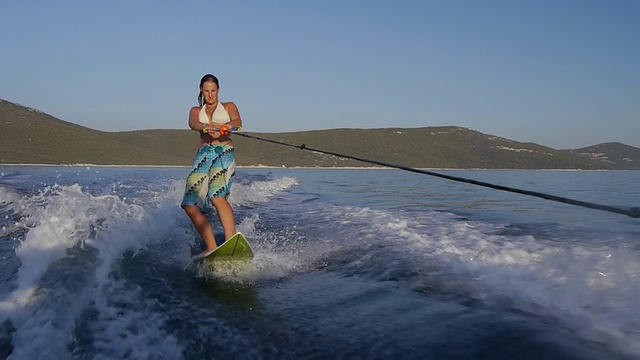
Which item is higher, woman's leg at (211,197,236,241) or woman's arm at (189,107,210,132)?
woman's arm at (189,107,210,132)

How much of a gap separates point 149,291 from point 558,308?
122 inches

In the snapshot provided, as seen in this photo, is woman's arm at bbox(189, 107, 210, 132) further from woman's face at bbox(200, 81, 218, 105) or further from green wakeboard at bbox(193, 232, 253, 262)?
green wakeboard at bbox(193, 232, 253, 262)

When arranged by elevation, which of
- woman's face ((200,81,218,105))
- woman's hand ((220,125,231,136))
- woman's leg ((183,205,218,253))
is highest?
woman's face ((200,81,218,105))

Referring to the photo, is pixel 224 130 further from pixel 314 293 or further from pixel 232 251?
pixel 314 293

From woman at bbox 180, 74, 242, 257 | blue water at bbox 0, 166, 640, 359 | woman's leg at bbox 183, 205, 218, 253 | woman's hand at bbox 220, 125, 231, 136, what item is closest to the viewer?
blue water at bbox 0, 166, 640, 359

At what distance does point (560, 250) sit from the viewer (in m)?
5.56

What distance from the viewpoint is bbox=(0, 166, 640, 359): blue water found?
2881mm

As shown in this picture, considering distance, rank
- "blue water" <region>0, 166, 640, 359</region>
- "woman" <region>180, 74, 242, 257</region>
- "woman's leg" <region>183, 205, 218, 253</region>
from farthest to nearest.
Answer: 1. "woman" <region>180, 74, 242, 257</region>
2. "woman's leg" <region>183, 205, 218, 253</region>
3. "blue water" <region>0, 166, 640, 359</region>

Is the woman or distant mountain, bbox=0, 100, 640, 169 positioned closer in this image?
the woman

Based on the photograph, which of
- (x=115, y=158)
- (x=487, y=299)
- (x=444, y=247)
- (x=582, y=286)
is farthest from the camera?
(x=115, y=158)

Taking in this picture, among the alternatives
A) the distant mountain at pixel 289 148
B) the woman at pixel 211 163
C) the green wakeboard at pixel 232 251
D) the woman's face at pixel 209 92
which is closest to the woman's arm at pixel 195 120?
the woman at pixel 211 163

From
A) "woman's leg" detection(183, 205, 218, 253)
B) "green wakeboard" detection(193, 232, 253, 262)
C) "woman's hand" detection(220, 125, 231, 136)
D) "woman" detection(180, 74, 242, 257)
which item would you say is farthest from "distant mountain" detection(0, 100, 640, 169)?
"green wakeboard" detection(193, 232, 253, 262)

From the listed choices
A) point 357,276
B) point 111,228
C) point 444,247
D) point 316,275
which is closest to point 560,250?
point 444,247

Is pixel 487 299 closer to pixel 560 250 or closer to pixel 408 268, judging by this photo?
pixel 408 268
